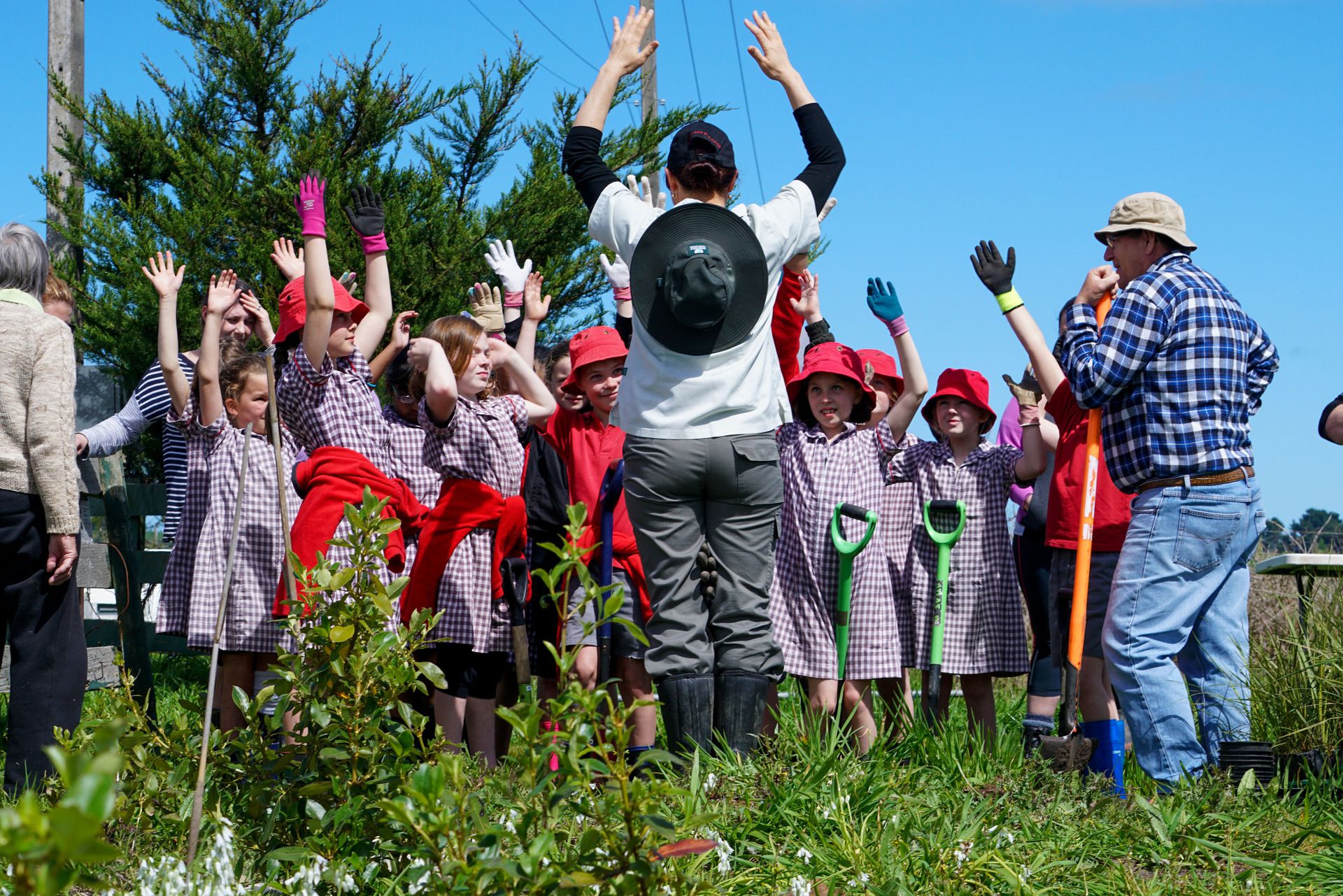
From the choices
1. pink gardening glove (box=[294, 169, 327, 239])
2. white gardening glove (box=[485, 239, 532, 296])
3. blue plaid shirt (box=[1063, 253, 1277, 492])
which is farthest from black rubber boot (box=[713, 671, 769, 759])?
white gardening glove (box=[485, 239, 532, 296])

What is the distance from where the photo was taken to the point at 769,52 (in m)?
4.57

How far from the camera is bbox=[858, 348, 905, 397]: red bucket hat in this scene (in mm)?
6023

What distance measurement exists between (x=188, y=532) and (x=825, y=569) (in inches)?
102

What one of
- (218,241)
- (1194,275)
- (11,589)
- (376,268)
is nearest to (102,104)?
(218,241)

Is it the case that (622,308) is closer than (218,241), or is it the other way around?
(622,308)

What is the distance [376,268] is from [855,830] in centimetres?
289

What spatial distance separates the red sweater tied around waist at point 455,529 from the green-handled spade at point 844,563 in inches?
50.3


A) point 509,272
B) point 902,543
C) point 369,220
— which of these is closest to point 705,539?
point 902,543

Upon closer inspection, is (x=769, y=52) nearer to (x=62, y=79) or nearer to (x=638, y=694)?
(x=638, y=694)

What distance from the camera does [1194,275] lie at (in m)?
4.25

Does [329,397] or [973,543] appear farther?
[973,543]

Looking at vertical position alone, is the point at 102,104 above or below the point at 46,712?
above

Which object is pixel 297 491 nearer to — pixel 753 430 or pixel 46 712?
pixel 46 712

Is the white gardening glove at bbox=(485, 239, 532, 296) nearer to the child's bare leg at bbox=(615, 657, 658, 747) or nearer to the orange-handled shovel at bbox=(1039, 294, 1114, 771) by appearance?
the child's bare leg at bbox=(615, 657, 658, 747)
